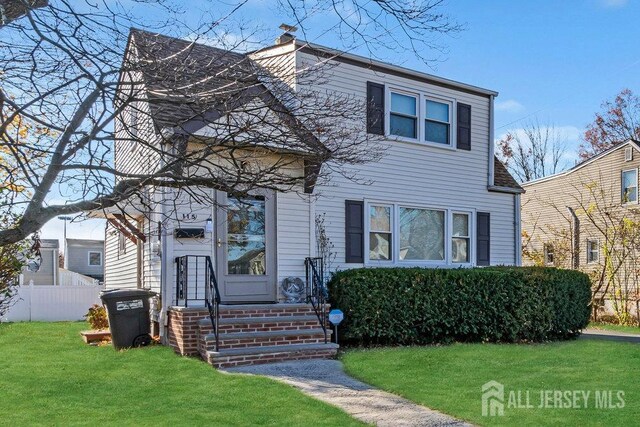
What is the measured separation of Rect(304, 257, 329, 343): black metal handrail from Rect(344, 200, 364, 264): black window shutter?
3.06 feet

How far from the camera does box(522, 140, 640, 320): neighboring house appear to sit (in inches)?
710

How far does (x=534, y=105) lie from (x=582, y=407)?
28.5 metres

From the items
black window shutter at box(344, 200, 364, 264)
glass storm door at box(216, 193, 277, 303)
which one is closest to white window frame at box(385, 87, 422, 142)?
black window shutter at box(344, 200, 364, 264)

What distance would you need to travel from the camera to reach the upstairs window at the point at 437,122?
13.2 meters

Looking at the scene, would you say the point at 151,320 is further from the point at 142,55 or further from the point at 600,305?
the point at 600,305

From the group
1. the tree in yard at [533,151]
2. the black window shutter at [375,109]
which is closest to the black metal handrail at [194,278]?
the black window shutter at [375,109]

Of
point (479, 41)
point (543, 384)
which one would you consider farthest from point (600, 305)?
point (479, 41)

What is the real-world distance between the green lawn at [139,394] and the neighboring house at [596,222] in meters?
14.2

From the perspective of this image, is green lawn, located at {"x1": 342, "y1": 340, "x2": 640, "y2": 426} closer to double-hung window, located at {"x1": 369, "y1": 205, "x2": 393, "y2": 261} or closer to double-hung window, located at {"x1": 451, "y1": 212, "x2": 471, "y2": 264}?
double-hung window, located at {"x1": 369, "y1": 205, "x2": 393, "y2": 261}

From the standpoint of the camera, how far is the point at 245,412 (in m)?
5.96

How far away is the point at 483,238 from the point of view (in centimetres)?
1393

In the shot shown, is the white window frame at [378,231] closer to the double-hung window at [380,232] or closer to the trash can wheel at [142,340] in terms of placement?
the double-hung window at [380,232]

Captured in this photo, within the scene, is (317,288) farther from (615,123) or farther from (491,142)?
(615,123)

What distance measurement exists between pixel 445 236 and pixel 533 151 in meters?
22.9
